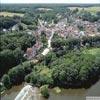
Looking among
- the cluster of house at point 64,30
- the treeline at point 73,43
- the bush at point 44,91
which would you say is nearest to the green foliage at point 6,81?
the bush at point 44,91

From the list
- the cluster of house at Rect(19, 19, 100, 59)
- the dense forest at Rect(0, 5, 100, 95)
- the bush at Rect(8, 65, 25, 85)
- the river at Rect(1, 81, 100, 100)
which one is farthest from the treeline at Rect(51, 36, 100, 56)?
the river at Rect(1, 81, 100, 100)

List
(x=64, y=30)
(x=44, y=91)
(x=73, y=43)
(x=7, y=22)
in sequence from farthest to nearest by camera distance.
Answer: (x=7, y=22), (x=64, y=30), (x=73, y=43), (x=44, y=91)

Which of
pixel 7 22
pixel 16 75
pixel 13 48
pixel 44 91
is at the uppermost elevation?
pixel 13 48

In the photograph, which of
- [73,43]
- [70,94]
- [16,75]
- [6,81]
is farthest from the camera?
[73,43]

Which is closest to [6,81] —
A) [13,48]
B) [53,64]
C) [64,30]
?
[53,64]

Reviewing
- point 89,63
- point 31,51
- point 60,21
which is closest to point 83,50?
point 31,51

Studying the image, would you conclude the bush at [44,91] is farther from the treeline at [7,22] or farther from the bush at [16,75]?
the treeline at [7,22]

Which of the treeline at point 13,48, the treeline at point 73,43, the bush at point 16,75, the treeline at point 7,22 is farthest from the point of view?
the treeline at point 7,22

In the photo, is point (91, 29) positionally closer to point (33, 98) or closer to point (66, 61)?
point (66, 61)

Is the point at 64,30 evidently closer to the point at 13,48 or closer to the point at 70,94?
the point at 13,48
